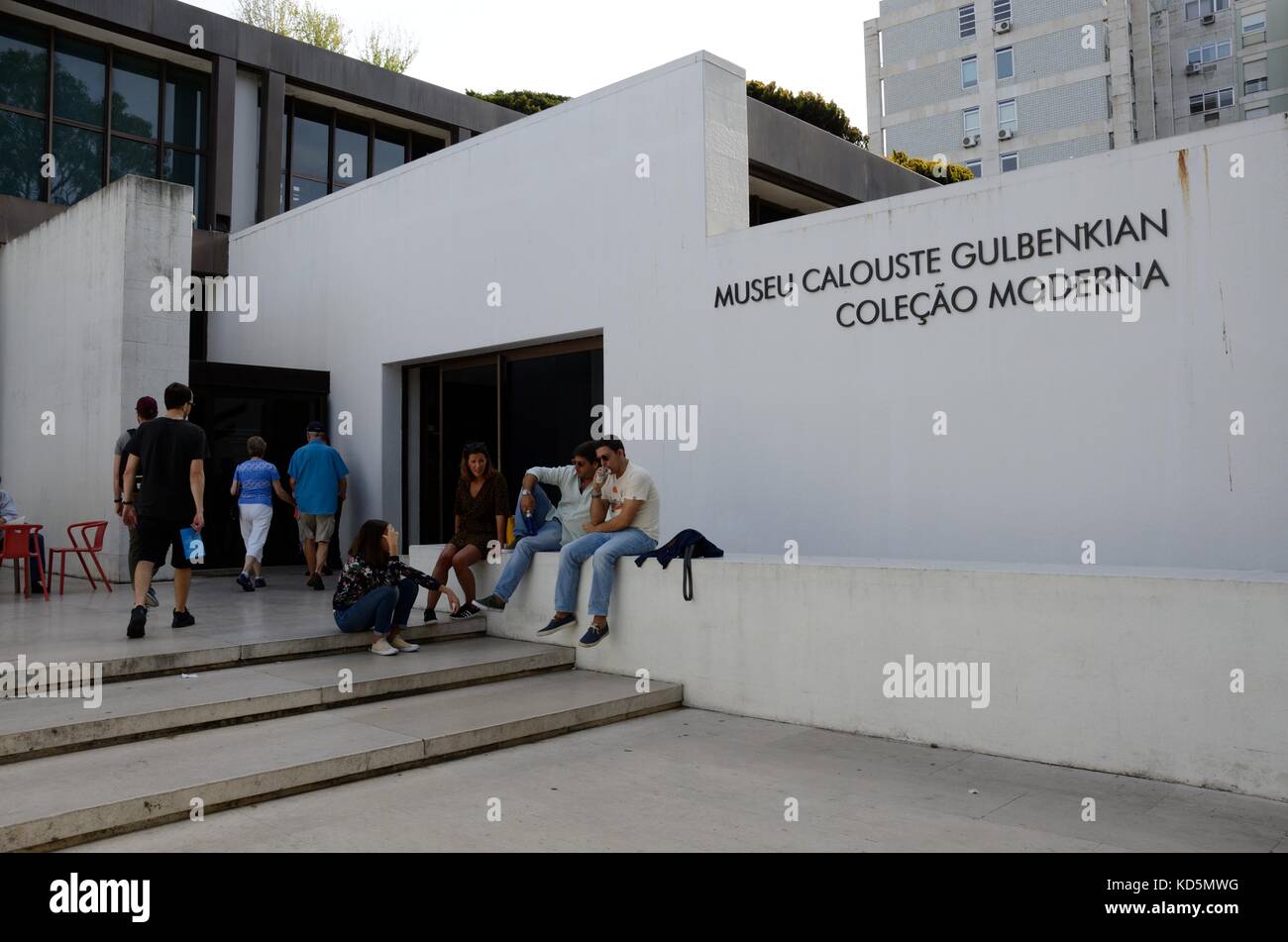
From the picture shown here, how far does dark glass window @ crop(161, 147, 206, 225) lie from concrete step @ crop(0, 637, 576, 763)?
11.5 metres

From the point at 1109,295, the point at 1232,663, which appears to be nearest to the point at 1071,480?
the point at 1109,295

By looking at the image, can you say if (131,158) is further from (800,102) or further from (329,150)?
(800,102)

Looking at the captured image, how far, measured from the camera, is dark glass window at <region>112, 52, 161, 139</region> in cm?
1503

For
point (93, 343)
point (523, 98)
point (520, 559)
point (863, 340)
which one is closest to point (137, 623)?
point (520, 559)

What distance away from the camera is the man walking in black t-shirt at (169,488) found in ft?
22.2

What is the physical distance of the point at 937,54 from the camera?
4131cm

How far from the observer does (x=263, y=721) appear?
530 cm

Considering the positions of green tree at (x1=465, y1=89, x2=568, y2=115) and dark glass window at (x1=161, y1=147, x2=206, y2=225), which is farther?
green tree at (x1=465, y1=89, x2=568, y2=115)

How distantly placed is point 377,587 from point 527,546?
1.29 metres

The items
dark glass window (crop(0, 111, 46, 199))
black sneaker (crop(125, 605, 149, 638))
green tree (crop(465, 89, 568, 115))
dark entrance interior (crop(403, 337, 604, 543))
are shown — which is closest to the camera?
black sneaker (crop(125, 605, 149, 638))

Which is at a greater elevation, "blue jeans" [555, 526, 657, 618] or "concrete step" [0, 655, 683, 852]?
"blue jeans" [555, 526, 657, 618]

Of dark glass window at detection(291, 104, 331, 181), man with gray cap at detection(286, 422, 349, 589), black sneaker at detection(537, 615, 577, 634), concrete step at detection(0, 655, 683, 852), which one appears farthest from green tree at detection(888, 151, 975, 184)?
concrete step at detection(0, 655, 683, 852)

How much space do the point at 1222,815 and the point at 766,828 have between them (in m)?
1.94

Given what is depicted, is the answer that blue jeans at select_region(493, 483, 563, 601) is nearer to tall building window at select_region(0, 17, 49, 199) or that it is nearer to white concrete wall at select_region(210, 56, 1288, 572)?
white concrete wall at select_region(210, 56, 1288, 572)
